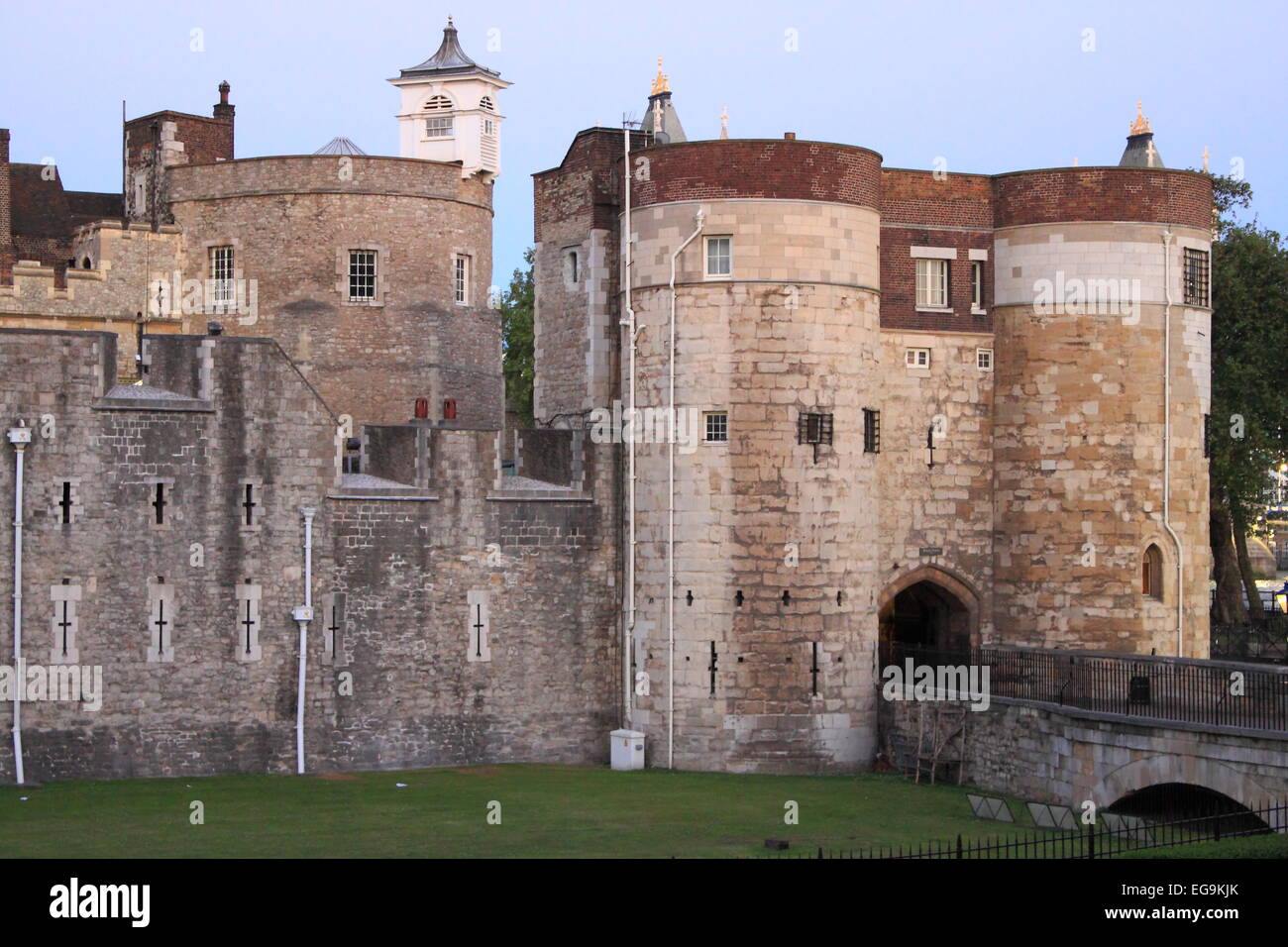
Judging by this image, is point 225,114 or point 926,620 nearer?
point 926,620

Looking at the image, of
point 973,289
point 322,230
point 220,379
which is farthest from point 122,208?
point 973,289

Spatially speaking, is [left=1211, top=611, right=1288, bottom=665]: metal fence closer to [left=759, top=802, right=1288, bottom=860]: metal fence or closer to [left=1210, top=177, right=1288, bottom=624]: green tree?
[left=1210, top=177, right=1288, bottom=624]: green tree

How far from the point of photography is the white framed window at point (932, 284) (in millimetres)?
42531

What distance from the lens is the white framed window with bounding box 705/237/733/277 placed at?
39.2 m

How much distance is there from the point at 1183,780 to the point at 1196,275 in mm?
14158

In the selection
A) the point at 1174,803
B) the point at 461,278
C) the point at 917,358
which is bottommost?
the point at 1174,803

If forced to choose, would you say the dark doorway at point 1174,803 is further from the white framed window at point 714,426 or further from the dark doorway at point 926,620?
the white framed window at point 714,426

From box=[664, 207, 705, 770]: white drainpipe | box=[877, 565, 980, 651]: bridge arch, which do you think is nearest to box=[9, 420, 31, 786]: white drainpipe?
box=[664, 207, 705, 770]: white drainpipe

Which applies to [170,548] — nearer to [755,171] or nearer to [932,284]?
[755,171]

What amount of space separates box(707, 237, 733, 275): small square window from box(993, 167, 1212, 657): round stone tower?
6951mm

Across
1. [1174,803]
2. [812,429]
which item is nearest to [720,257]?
[812,429]

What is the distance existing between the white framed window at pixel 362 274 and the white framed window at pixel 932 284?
598 inches

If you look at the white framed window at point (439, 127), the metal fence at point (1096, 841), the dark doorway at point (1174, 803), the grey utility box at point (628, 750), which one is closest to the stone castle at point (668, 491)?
the grey utility box at point (628, 750)

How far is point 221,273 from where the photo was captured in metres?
50.7
